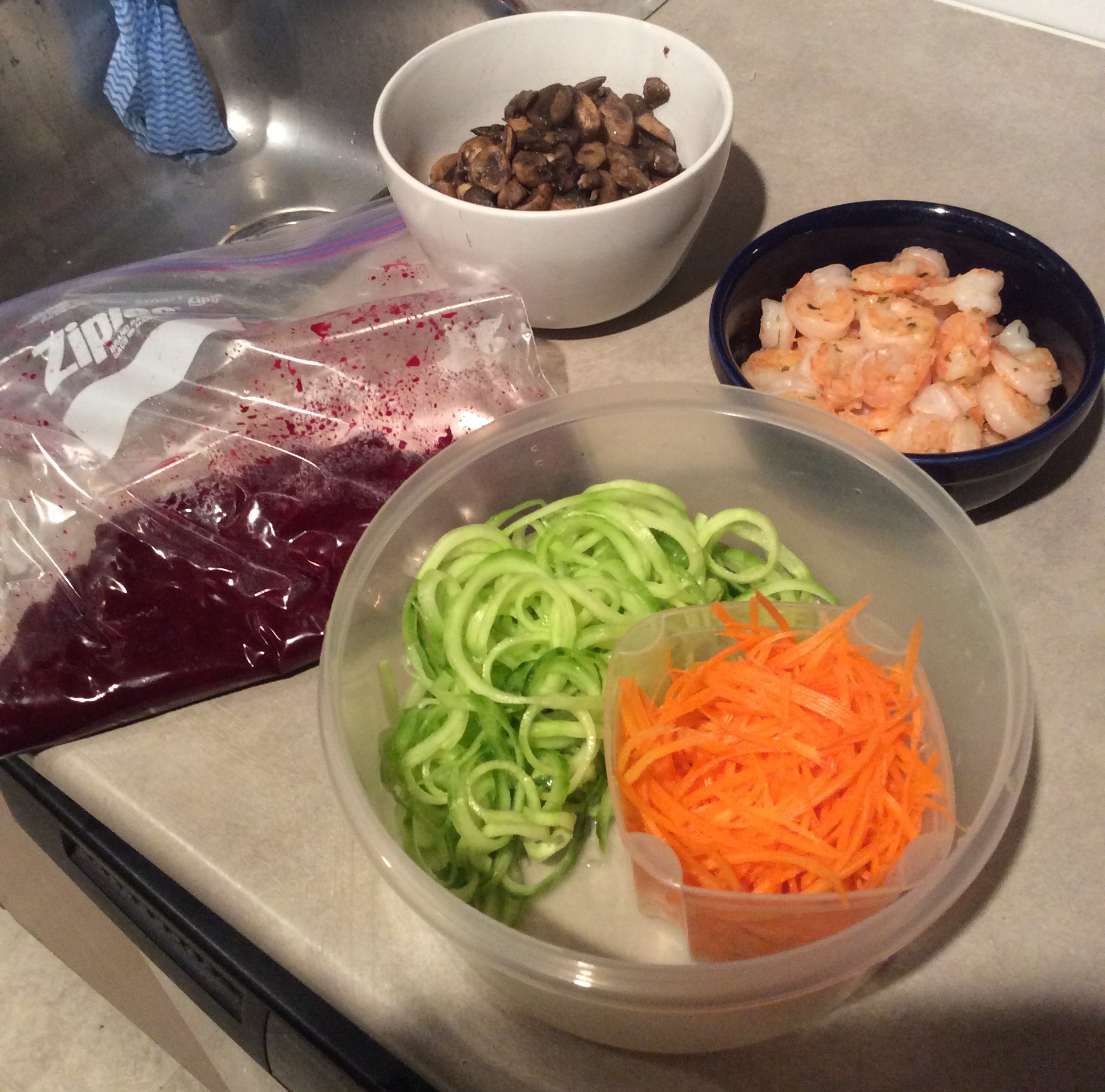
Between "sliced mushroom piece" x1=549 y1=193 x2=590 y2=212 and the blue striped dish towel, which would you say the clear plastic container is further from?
the blue striped dish towel

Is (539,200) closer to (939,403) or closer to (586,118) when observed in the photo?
(586,118)

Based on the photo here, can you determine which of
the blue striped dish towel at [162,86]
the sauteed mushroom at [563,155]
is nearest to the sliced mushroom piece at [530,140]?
the sauteed mushroom at [563,155]

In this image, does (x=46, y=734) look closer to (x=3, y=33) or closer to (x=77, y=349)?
(x=77, y=349)

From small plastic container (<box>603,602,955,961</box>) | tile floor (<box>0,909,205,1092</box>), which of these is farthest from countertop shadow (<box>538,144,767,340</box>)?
tile floor (<box>0,909,205,1092</box>)

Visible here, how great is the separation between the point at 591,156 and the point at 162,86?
70 cm

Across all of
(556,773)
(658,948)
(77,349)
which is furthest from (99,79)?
(658,948)

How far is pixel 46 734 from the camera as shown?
62 cm

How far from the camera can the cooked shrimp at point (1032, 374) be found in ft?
2.20

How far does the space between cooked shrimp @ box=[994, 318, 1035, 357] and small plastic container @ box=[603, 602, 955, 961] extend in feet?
0.90

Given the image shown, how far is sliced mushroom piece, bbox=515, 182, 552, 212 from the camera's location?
29.5 inches

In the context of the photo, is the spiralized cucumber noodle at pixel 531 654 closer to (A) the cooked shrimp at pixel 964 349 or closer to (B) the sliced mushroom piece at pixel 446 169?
(A) the cooked shrimp at pixel 964 349

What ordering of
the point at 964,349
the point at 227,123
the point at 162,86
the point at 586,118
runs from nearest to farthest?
1. the point at 964,349
2. the point at 586,118
3. the point at 162,86
4. the point at 227,123

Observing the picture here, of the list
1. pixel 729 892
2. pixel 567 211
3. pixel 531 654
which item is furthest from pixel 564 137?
pixel 729 892

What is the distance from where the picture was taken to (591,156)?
773 millimetres
